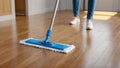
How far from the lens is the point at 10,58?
138cm

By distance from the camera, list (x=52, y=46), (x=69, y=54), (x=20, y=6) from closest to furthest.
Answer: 1. (x=69, y=54)
2. (x=52, y=46)
3. (x=20, y=6)

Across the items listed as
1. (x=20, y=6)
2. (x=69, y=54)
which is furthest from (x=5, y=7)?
(x=69, y=54)

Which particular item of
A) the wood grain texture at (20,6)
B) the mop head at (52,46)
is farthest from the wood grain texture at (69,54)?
the wood grain texture at (20,6)

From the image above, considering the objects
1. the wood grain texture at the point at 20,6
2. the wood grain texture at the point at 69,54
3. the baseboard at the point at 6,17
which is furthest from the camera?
the wood grain texture at the point at 20,6

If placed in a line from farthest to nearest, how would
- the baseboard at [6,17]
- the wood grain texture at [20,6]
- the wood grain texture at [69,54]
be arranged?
the wood grain texture at [20,6] → the baseboard at [6,17] → the wood grain texture at [69,54]

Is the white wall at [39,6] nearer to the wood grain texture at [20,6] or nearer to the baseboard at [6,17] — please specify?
the wood grain texture at [20,6]

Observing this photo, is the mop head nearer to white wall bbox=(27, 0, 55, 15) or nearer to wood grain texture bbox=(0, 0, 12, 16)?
wood grain texture bbox=(0, 0, 12, 16)

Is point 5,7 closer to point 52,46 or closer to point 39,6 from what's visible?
point 39,6

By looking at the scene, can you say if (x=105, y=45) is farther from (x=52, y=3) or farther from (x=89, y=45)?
(x=52, y=3)

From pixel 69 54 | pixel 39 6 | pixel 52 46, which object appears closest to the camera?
pixel 69 54

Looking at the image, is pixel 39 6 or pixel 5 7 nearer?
pixel 5 7

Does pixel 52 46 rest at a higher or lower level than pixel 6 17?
lower

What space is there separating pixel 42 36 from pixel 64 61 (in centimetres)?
72

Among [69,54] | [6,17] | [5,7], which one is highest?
[5,7]
